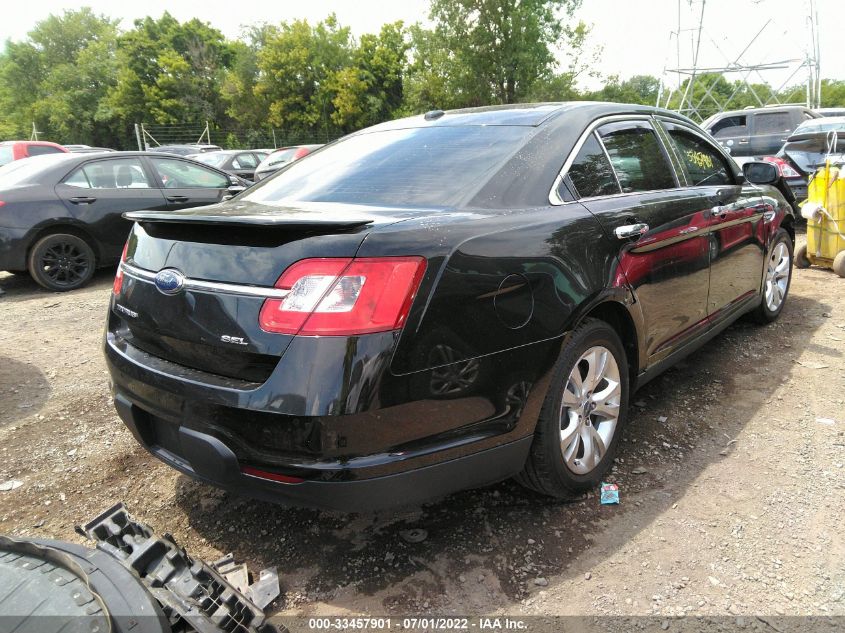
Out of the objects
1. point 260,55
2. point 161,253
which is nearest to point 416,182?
point 161,253

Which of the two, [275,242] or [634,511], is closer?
[275,242]

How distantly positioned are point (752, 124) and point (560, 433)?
1269cm

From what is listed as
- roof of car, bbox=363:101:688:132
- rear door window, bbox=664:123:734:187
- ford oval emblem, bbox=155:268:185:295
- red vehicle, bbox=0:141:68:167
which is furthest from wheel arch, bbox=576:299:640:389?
red vehicle, bbox=0:141:68:167

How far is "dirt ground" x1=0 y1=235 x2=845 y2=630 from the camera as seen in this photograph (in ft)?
6.70

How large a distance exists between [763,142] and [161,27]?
169 ft

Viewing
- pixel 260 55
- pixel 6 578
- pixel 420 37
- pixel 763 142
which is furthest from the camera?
pixel 260 55

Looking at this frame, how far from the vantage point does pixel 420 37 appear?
1300 inches

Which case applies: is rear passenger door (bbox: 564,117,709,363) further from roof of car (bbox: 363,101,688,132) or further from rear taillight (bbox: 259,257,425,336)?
rear taillight (bbox: 259,257,425,336)

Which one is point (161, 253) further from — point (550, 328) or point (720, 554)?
point (720, 554)

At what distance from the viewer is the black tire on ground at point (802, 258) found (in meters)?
6.60

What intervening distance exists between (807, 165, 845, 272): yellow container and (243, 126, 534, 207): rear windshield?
491cm

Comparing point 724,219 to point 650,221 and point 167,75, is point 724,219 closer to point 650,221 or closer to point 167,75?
point 650,221

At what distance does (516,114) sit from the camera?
283 cm

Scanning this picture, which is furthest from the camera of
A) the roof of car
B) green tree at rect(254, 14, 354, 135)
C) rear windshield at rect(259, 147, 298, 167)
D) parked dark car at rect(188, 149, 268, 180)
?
green tree at rect(254, 14, 354, 135)
